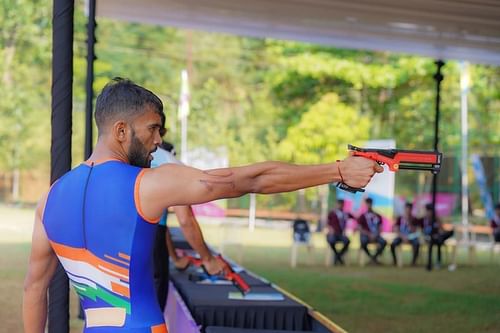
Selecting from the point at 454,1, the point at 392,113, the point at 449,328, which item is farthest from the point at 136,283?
the point at 392,113

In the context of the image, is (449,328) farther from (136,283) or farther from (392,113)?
(392,113)

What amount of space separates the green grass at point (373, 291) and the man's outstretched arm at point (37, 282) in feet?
14.2

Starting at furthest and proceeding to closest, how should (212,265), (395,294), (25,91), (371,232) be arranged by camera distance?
1. (25,91)
2. (371,232)
3. (395,294)
4. (212,265)

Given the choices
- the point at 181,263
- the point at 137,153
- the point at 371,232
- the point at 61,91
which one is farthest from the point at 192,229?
the point at 371,232

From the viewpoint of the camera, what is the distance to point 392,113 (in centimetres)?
2655

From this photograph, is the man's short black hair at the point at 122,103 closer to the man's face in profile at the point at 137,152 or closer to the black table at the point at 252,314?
the man's face in profile at the point at 137,152

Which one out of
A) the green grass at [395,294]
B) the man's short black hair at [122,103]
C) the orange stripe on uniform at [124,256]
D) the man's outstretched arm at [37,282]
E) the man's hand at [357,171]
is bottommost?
the green grass at [395,294]

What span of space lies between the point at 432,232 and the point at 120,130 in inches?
439

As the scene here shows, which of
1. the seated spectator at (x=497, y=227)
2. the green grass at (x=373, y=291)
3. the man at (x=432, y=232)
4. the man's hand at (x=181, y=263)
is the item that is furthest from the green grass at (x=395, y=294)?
the man's hand at (x=181, y=263)

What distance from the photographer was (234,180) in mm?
2268

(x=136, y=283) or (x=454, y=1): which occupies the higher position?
(x=454, y=1)

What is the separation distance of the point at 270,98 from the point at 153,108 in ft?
87.6

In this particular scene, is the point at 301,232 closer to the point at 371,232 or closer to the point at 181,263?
the point at 371,232

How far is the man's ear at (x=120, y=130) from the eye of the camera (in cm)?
232
